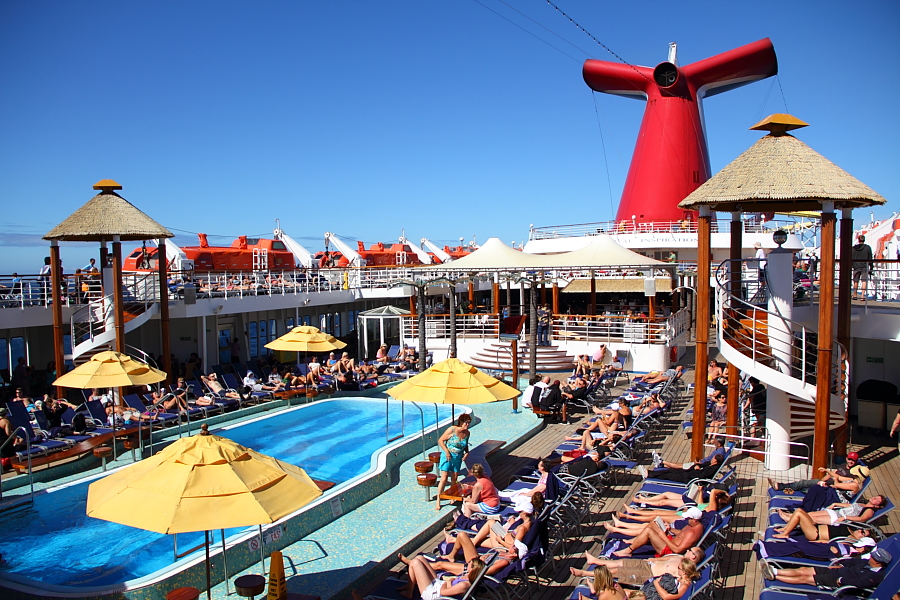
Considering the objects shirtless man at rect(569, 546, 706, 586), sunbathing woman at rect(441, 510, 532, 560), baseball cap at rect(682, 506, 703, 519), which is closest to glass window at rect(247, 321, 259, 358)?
sunbathing woman at rect(441, 510, 532, 560)

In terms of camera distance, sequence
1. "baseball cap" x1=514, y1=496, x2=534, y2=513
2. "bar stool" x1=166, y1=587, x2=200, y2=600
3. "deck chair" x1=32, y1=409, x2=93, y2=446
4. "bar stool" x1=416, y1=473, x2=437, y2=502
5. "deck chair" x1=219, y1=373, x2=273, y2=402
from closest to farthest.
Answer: "bar stool" x1=166, y1=587, x2=200, y2=600, "baseball cap" x1=514, y1=496, x2=534, y2=513, "bar stool" x1=416, y1=473, x2=437, y2=502, "deck chair" x1=32, y1=409, x2=93, y2=446, "deck chair" x1=219, y1=373, x2=273, y2=402

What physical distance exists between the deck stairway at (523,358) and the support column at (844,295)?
8.74 meters

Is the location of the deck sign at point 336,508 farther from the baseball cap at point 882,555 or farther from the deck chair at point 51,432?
the baseball cap at point 882,555

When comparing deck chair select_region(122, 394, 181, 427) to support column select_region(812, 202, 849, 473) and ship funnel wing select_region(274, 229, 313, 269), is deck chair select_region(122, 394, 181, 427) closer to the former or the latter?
support column select_region(812, 202, 849, 473)

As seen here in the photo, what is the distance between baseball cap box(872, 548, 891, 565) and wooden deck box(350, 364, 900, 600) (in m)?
0.94

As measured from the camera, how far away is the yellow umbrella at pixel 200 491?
380 centimetres

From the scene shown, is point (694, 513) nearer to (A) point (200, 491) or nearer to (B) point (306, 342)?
(A) point (200, 491)

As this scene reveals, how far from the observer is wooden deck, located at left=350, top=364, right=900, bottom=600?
5.46 m

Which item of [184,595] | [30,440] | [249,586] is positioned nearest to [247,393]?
[30,440]

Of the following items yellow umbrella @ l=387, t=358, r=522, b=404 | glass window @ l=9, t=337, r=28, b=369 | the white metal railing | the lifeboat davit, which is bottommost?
glass window @ l=9, t=337, r=28, b=369

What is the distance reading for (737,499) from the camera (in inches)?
290

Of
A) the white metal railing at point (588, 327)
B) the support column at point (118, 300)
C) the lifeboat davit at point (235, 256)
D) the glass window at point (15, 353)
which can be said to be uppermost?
the lifeboat davit at point (235, 256)

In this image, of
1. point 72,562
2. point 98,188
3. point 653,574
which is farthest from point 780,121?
point 98,188

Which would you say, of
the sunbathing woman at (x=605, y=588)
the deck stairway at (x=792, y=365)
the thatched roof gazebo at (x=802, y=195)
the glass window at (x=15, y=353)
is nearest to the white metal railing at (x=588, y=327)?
the deck stairway at (x=792, y=365)
